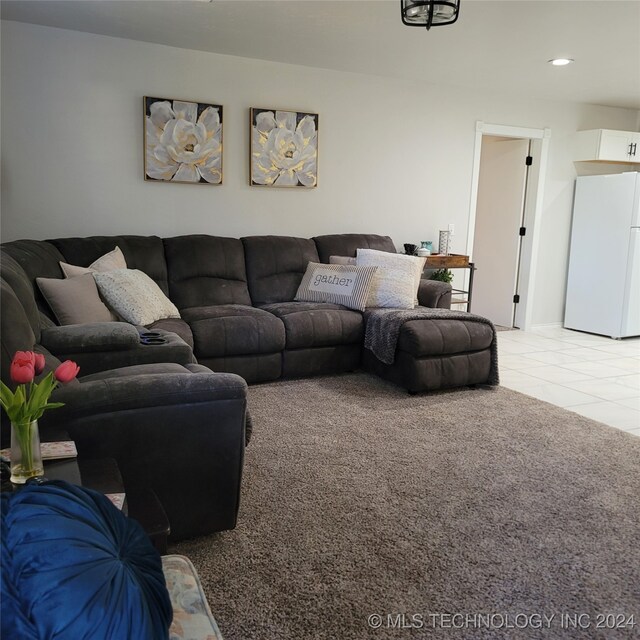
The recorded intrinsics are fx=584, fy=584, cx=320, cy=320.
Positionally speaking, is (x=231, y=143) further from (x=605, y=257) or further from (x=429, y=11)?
(x=605, y=257)

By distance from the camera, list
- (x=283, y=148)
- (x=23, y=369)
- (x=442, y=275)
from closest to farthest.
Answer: (x=23, y=369) → (x=283, y=148) → (x=442, y=275)

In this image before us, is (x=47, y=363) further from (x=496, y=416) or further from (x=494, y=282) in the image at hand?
(x=494, y=282)

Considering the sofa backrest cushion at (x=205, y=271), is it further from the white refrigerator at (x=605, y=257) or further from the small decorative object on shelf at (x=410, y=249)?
the white refrigerator at (x=605, y=257)

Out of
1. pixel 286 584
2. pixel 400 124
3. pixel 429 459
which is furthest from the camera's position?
pixel 400 124

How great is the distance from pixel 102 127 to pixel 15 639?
13.4 ft

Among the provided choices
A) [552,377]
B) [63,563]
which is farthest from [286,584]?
[552,377]

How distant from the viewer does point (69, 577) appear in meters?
0.78

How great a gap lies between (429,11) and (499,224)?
14.4 feet

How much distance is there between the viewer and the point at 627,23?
3.57m

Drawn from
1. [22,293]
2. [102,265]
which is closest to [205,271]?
[102,265]

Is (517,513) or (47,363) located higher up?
(47,363)

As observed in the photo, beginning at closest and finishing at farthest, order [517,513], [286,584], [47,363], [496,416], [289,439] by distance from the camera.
Result: [286,584], [47,363], [517,513], [289,439], [496,416]

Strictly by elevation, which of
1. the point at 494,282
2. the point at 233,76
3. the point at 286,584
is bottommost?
the point at 286,584

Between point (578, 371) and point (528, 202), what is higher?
point (528, 202)
